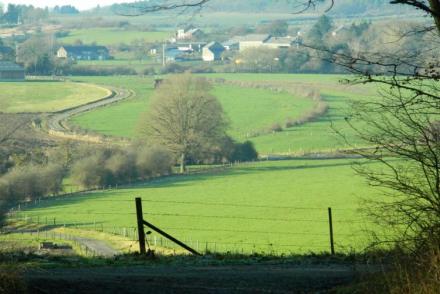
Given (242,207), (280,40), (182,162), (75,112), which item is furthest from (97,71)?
(242,207)

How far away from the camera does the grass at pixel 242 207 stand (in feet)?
99.0

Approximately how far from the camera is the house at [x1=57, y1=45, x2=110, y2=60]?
10275cm

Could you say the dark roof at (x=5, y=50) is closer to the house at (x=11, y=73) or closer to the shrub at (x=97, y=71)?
the shrub at (x=97, y=71)

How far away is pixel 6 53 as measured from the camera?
96750 mm

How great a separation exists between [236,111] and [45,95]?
50.8 ft

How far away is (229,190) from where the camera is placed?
43.0m

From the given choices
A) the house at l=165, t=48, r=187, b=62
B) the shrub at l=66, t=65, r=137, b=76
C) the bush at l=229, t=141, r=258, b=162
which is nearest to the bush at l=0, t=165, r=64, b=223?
the bush at l=229, t=141, r=258, b=162

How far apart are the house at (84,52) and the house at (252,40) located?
16509mm

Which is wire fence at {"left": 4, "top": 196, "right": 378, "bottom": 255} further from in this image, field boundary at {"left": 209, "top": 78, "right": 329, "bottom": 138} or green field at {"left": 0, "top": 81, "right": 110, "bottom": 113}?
green field at {"left": 0, "top": 81, "right": 110, "bottom": 113}

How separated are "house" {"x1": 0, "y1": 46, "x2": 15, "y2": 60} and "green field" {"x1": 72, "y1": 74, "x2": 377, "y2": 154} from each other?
13.5 metres

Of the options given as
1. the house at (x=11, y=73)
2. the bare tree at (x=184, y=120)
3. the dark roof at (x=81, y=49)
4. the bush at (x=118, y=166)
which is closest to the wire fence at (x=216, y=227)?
the bush at (x=118, y=166)

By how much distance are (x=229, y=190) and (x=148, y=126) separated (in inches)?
514

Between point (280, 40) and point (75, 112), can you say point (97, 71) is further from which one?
point (75, 112)

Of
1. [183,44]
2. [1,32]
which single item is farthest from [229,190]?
[1,32]
